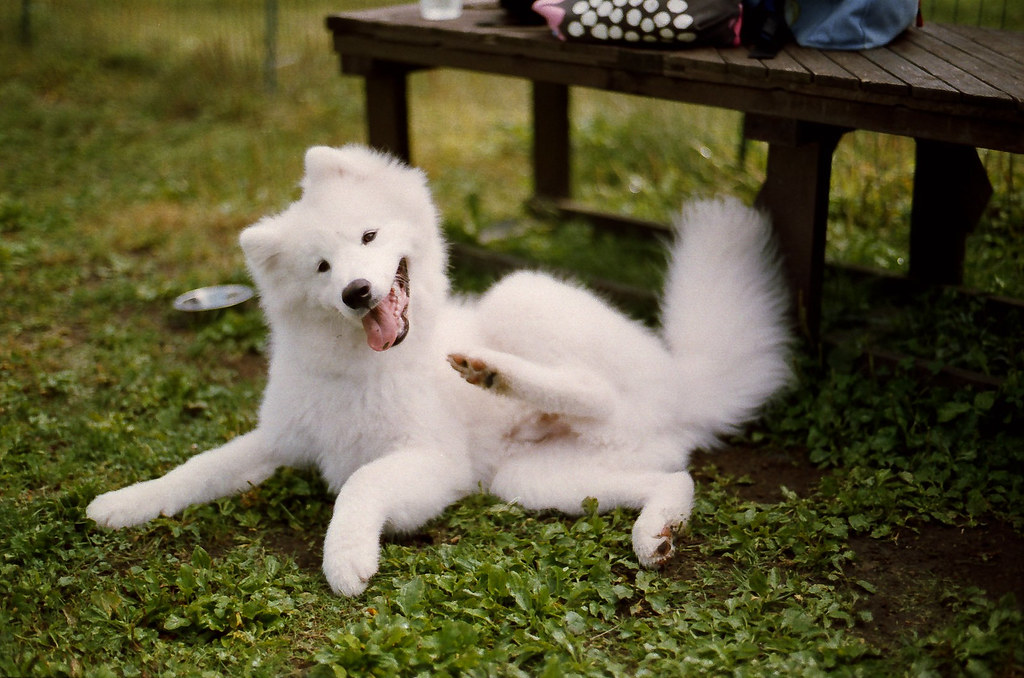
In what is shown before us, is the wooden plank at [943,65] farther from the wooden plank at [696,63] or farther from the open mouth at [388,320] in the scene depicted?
the open mouth at [388,320]

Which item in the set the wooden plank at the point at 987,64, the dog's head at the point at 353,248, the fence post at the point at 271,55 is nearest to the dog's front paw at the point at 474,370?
the dog's head at the point at 353,248

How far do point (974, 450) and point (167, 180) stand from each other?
204 inches

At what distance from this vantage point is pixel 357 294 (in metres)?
2.55

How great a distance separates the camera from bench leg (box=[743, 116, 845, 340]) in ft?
10.7

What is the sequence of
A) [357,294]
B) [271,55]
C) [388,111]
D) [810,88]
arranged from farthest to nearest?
[271,55]
[388,111]
[810,88]
[357,294]

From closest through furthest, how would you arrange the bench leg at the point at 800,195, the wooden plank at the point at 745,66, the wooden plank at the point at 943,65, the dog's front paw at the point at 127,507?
the wooden plank at the point at 943,65
the dog's front paw at the point at 127,507
the wooden plank at the point at 745,66
the bench leg at the point at 800,195

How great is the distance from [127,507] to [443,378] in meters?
1.07

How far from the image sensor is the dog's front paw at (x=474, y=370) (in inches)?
110

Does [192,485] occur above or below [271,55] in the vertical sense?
below

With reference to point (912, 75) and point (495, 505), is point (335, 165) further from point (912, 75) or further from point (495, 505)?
point (912, 75)

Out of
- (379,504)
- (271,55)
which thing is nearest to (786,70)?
(379,504)

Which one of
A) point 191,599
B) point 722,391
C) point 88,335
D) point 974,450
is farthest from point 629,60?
point 88,335

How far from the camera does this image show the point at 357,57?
4.48m

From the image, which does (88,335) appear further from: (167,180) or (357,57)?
(167,180)
